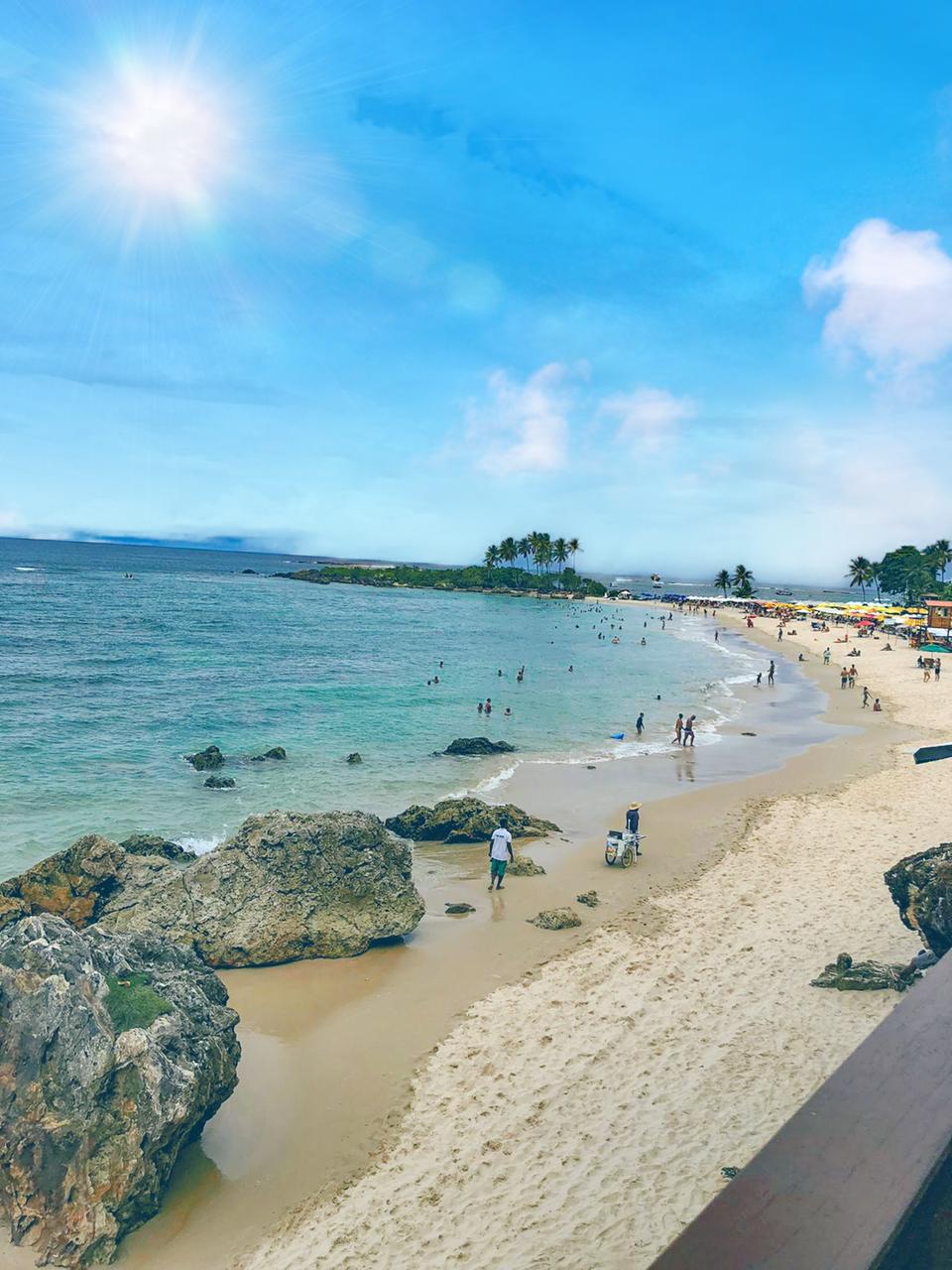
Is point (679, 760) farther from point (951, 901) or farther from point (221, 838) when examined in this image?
point (951, 901)

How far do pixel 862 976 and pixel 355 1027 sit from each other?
7280 mm

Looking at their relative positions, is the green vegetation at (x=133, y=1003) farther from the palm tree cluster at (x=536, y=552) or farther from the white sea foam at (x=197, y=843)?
the palm tree cluster at (x=536, y=552)

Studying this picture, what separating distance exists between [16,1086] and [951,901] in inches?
365

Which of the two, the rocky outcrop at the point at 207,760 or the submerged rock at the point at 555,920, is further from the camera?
the rocky outcrop at the point at 207,760

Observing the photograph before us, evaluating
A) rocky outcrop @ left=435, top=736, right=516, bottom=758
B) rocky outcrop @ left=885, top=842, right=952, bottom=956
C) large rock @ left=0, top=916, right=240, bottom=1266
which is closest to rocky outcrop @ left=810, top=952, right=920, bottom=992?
rocky outcrop @ left=885, top=842, right=952, bottom=956

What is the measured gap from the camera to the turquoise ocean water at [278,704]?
23.7 m

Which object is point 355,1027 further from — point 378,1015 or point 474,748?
point 474,748

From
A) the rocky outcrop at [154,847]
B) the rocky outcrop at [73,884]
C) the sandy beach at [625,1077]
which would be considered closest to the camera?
the sandy beach at [625,1077]

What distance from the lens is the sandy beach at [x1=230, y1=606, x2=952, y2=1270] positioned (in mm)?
7574

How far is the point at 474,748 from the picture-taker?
3020 centimetres

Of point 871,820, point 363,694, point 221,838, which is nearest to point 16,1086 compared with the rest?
point 221,838

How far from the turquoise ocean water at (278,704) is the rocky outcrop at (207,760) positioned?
1.63ft

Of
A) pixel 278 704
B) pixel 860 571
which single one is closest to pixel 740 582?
pixel 860 571

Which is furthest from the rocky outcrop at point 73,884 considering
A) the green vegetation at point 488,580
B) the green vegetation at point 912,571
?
the green vegetation at point 488,580
